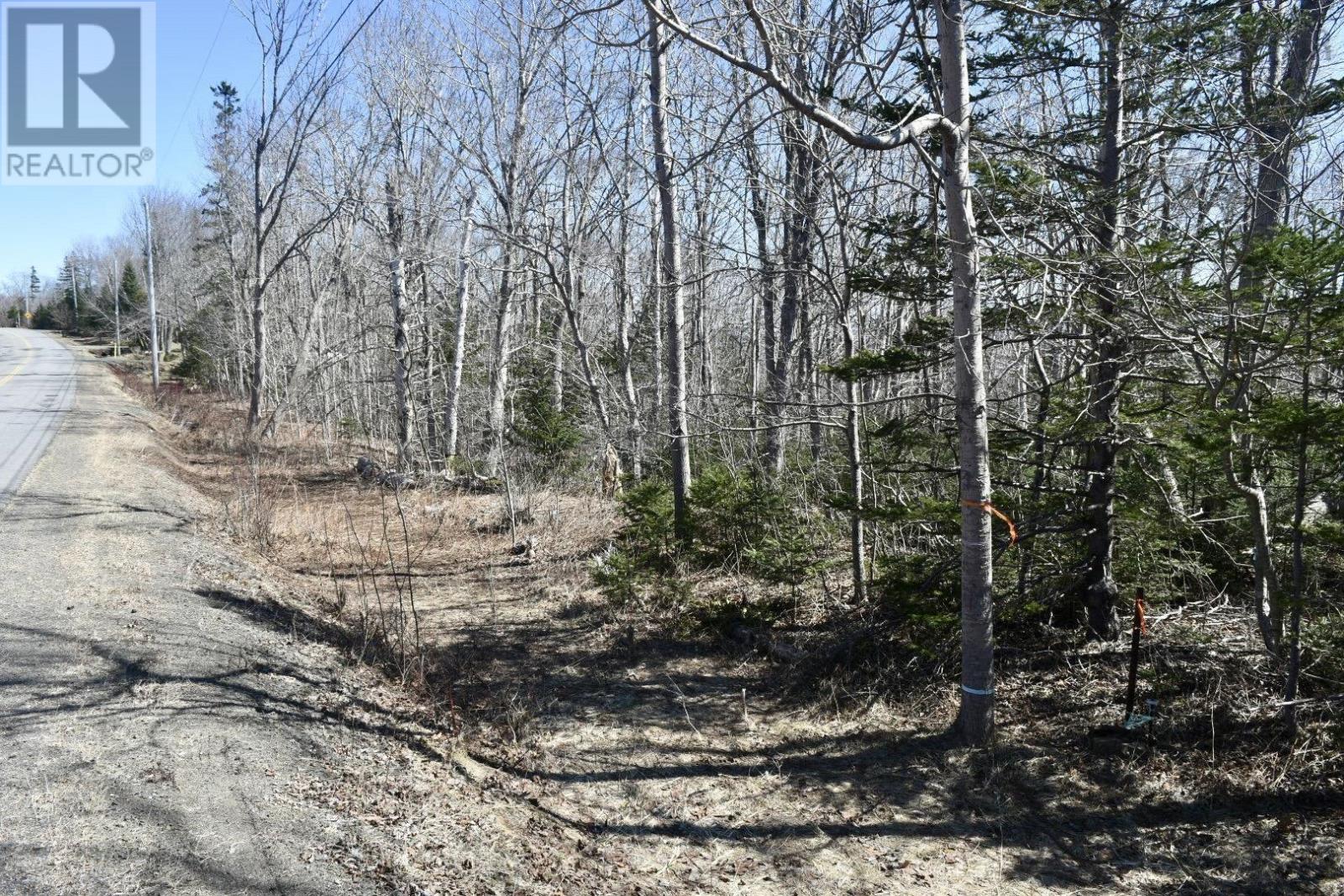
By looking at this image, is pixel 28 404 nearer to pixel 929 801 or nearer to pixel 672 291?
pixel 672 291

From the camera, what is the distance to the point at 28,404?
70.1 feet

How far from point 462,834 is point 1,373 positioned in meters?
33.2

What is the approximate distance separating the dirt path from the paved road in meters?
4.14

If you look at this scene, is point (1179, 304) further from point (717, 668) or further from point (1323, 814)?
point (717, 668)

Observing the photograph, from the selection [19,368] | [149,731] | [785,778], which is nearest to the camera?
[149,731]

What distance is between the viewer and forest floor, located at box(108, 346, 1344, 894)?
459cm

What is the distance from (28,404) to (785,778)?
23082 mm

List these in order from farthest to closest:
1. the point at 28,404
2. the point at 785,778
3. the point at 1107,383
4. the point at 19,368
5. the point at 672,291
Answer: the point at 19,368 < the point at 28,404 < the point at 672,291 < the point at 785,778 < the point at 1107,383

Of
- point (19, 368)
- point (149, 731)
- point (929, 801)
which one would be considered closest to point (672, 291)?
point (929, 801)

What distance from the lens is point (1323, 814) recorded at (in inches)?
182

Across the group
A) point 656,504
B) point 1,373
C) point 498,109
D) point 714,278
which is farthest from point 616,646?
point 1,373

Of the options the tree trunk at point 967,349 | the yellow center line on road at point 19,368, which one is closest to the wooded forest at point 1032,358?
the tree trunk at point 967,349

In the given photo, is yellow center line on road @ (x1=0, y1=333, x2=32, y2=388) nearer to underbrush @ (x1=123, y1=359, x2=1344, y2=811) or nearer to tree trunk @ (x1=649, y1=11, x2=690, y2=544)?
underbrush @ (x1=123, y1=359, x2=1344, y2=811)

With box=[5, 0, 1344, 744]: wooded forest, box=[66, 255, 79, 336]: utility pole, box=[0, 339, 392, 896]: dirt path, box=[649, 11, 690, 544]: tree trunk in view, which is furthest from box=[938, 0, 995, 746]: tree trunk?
box=[66, 255, 79, 336]: utility pole
